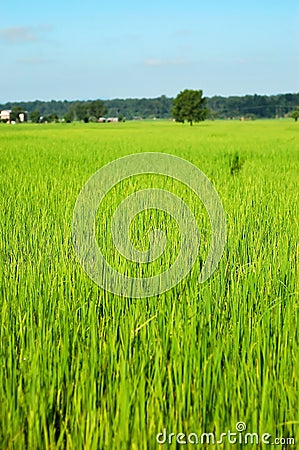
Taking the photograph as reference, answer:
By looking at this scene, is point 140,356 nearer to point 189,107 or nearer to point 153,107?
point 189,107

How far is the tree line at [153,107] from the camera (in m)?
74.2

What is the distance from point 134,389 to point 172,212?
2856 mm

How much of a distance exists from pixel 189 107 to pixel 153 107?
40892 millimetres

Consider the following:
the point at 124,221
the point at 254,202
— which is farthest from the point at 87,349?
the point at 254,202

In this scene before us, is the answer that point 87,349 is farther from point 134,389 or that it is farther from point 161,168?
point 161,168

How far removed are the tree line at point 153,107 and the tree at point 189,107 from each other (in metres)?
10.9

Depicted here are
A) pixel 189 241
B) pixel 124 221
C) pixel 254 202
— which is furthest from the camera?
pixel 254 202

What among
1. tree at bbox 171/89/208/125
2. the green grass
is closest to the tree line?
tree at bbox 171/89/208/125

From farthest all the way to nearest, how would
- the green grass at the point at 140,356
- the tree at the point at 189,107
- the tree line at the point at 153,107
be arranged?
the tree line at the point at 153,107
the tree at the point at 189,107
the green grass at the point at 140,356

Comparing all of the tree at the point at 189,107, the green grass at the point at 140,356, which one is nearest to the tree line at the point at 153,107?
the tree at the point at 189,107

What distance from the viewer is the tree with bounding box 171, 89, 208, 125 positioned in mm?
58375

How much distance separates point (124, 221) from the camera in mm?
4020

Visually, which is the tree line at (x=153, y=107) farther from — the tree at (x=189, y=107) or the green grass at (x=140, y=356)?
the green grass at (x=140, y=356)

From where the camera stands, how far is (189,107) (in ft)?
191
